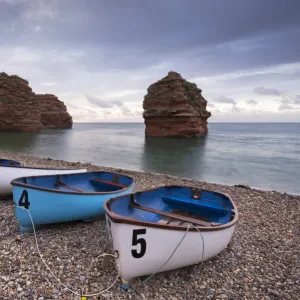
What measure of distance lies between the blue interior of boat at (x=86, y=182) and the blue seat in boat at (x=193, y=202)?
1.50 metres

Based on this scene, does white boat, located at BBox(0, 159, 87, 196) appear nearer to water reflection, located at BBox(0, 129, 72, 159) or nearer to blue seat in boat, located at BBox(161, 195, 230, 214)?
blue seat in boat, located at BBox(161, 195, 230, 214)

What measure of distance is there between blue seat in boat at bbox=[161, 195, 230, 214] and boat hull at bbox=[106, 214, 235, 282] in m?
1.90

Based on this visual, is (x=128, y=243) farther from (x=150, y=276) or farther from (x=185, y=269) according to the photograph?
(x=185, y=269)

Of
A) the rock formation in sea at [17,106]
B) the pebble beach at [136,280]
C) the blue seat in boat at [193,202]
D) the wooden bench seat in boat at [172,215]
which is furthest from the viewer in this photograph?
the rock formation in sea at [17,106]

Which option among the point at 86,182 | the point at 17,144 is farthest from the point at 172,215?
the point at 17,144

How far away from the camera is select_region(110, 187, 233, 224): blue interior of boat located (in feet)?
20.4

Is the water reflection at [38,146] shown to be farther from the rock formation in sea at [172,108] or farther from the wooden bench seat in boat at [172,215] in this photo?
the wooden bench seat in boat at [172,215]

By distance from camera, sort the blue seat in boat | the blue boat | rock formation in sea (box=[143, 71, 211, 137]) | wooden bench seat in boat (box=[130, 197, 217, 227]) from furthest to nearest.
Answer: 1. rock formation in sea (box=[143, 71, 211, 137])
2. the blue seat in boat
3. the blue boat
4. wooden bench seat in boat (box=[130, 197, 217, 227])

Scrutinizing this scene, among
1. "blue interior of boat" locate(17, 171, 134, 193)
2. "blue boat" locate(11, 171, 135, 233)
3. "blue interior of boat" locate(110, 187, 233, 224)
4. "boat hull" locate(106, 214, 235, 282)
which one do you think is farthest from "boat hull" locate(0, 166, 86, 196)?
"boat hull" locate(106, 214, 235, 282)

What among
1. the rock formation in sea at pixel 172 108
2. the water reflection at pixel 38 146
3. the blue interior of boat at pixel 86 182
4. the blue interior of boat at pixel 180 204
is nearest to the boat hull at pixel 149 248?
the blue interior of boat at pixel 180 204

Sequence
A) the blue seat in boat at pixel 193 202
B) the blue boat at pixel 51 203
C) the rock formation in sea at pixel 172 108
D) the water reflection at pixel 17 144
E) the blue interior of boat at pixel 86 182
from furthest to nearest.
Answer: the rock formation in sea at pixel 172 108 → the water reflection at pixel 17 144 → the blue interior of boat at pixel 86 182 → the blue seat in boat at pixel 193 202 → the blue boat at pixel 51 203

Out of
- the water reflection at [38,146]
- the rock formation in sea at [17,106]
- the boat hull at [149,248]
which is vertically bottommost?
the water reflection at [38,146]

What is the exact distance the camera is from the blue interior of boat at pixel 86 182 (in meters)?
8.00

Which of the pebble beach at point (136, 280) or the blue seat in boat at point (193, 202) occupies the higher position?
the blue seat in boat at point (193, 202)
